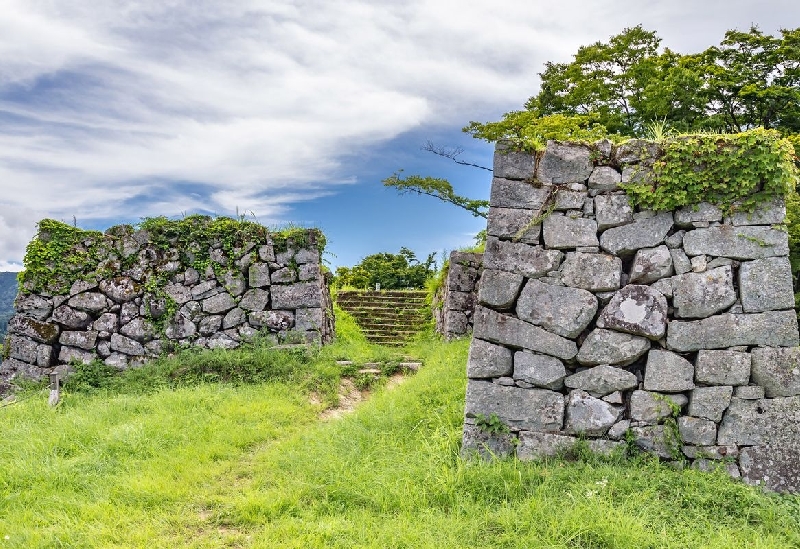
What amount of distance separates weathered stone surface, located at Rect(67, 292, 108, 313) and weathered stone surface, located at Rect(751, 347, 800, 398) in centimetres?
1015

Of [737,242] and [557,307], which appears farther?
[557,307]

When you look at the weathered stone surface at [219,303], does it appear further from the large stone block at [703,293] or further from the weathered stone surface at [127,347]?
the large stone block at [703,293]

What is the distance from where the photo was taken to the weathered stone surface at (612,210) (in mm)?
4863

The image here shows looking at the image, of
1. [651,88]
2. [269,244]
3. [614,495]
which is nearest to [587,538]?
[614,495]

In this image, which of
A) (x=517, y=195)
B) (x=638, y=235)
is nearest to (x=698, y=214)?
(x=638, y=235)

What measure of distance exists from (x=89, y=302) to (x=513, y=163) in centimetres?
853

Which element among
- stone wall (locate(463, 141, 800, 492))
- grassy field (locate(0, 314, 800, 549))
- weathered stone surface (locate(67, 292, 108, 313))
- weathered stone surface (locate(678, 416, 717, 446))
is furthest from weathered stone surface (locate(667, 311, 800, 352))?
weathered stone surface (locate(67, 292, 108, 313))

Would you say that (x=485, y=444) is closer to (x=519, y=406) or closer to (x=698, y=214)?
(x=519, y=406)

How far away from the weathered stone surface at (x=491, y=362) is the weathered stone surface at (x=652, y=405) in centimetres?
114

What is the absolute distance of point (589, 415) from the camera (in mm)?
4797

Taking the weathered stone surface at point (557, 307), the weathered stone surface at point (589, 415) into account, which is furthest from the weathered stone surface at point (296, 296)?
the weathered stone surface at point (589, 415)

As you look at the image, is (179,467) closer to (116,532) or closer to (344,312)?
(116,532)

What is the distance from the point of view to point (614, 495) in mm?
4238

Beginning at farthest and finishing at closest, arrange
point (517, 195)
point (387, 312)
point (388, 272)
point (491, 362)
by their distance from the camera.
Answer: point (388, 272) < point (387, 312) < point (517, 195) < point (491, 362)
